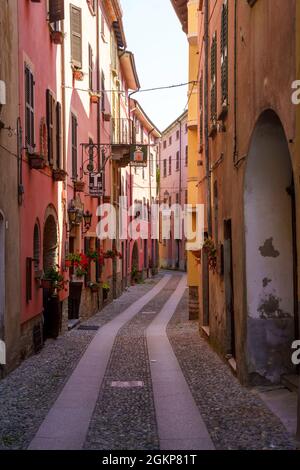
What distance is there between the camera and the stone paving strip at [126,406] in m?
6.38

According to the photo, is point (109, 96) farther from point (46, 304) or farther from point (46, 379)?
point (46, 379)

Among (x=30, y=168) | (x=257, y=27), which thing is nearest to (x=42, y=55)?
(x=30, y=168)

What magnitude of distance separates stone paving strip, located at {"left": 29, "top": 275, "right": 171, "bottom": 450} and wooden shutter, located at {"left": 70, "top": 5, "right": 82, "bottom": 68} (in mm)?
7810

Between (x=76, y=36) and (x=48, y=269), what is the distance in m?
7.06

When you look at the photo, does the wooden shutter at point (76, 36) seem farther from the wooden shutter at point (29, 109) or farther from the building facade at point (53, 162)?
the wooden shutter at point (29, 109)

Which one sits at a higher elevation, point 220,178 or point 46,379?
point 220,178

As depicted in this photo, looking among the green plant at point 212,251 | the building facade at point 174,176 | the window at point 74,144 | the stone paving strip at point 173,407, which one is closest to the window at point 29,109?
the green plant at point 212,251

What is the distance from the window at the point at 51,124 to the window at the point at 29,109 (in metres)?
1.66

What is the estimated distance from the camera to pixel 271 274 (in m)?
8.89

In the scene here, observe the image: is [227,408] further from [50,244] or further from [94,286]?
[94,286]

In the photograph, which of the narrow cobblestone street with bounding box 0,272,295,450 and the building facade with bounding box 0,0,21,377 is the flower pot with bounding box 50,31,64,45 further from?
the narrow cobblestone street with bounding box 0,272,295,450

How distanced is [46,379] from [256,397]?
3.26 m

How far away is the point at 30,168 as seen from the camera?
1238 centimetres

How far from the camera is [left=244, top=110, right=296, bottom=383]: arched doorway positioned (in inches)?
349
